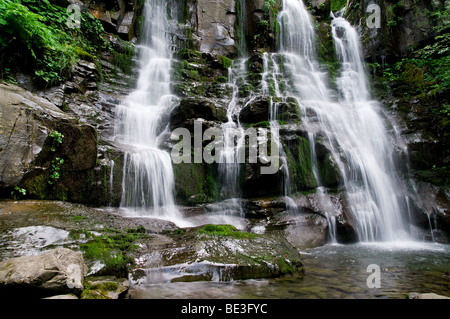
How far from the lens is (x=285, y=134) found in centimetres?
828

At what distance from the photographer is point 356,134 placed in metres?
9.38

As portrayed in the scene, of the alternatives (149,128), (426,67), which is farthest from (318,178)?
(426,67)

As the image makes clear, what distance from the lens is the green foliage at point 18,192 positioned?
14.0 feet

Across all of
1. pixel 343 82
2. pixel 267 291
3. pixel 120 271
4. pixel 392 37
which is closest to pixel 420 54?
pixel 392 37

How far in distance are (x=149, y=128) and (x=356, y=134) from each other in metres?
8.04

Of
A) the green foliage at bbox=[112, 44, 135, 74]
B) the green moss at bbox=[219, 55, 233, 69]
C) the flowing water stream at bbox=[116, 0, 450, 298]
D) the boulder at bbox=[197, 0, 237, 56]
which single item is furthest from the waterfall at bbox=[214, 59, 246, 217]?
the boulder at bbox=[197, 0, 237, 56]

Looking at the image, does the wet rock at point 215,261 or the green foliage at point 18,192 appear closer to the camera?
the wet rock at point 215,261

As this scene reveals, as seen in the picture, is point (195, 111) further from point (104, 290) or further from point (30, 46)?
point (104, 290)

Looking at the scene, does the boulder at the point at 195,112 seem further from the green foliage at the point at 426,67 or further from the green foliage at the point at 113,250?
the green foliage at the point at 426,67

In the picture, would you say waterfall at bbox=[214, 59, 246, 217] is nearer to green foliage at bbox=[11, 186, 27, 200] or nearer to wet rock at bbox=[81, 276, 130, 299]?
green foliage at bbox=[11, 186, 27, 200]

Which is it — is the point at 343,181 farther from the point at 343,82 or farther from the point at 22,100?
the point at 22,100

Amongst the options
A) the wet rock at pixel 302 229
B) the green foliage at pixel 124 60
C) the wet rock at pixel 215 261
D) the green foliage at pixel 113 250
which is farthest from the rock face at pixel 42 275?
the green foliage at pixel 124 60

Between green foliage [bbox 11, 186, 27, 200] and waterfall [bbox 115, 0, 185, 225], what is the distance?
2.00 m

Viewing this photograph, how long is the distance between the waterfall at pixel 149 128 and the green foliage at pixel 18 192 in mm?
2000
